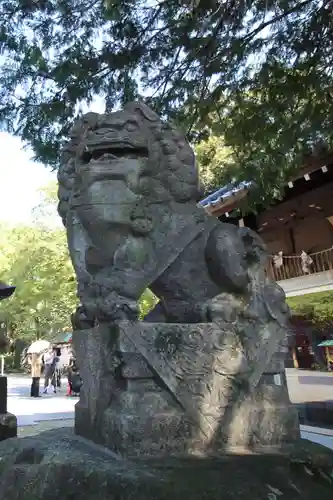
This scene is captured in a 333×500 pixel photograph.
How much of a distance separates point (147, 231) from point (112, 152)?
1.65ft

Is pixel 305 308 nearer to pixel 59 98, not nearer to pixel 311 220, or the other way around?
pixel 311 220

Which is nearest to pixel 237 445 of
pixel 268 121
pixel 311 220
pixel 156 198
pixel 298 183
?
pixel 156 198

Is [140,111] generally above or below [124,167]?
above

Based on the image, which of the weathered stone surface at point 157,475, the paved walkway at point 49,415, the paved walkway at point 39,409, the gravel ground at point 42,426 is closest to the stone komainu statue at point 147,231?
the weathered stone surface at point 157,475

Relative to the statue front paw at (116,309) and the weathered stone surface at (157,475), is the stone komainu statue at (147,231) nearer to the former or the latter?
the statue front paw at (116,309)

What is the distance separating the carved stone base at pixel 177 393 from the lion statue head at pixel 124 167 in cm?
65

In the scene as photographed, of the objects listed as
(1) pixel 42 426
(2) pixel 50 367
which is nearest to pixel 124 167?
(1) pixel 42 426

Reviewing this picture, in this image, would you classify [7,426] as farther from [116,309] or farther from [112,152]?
[112,152]

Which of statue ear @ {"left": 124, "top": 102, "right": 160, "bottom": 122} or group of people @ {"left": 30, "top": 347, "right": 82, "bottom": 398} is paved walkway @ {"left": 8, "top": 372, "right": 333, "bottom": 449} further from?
statue ear @ {"left": 124, "top": 102, "right": 160, "bottom": 122}

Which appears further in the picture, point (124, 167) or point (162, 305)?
point (162, 305)

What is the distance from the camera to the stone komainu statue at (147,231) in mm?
2773

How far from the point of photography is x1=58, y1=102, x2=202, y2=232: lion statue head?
2801 mm

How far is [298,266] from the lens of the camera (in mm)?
14234

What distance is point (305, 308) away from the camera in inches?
528
